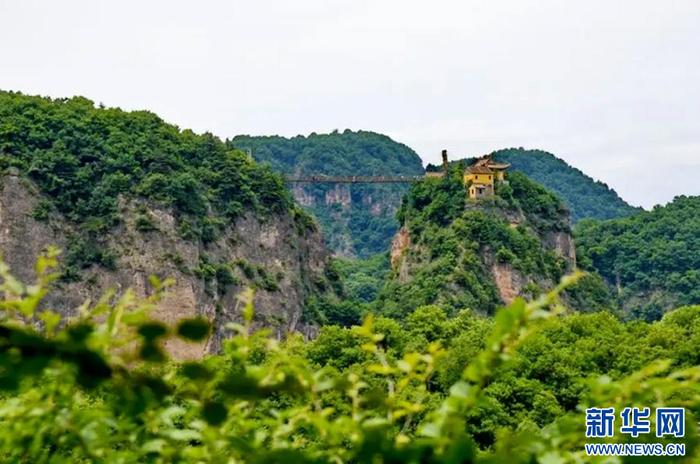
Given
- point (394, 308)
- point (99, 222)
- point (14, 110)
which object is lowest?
point (394, 308)

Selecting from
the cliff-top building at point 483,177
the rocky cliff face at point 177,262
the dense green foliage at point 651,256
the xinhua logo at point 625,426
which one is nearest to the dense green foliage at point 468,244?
the cliff-top building at point 483,177

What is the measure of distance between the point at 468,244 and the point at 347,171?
84778 mm

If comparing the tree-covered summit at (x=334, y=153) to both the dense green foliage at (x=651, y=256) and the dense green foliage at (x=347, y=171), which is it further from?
the dense green foliage at (x=651, y=256)

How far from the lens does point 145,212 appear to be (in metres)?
47.4

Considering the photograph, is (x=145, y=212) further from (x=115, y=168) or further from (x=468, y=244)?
(x=468, y=244)

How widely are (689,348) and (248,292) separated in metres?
25.4

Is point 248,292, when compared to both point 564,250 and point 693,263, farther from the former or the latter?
point 693,263

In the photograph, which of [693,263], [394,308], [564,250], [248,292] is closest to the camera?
[248,292]

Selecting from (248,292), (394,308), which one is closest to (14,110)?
(394,308)

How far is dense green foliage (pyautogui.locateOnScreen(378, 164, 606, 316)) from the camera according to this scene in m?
53.8

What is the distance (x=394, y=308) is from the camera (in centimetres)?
5394

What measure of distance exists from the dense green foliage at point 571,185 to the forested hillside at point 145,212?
100 metres

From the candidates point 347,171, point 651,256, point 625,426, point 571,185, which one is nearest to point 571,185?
point 571,185

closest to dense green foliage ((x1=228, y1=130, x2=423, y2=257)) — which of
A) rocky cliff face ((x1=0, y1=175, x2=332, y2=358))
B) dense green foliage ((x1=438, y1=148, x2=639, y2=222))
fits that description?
dense green foliage ((x1=438, y1=148, x2=639, y2=222))
